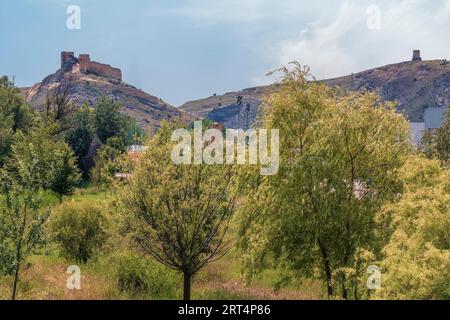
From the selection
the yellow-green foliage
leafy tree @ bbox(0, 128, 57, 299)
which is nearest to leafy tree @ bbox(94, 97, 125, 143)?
leafy tree @ bbox(0, 128, 57, 299)

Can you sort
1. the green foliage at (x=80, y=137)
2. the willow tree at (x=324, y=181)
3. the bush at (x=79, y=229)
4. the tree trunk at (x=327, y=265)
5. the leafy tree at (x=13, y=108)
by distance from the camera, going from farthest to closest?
the green foliage at (x=80, y=137) → the leafy tree at (x=13, y=108) → the bush at (x=79, y=229) → the tree trunk at (x=327, y=265) → the willow tree at (x=324, y=181)

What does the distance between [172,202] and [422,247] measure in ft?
28.0

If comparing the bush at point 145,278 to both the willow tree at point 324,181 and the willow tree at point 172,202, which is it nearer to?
the willow tree at point 172,202

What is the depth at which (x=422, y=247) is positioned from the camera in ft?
37.6

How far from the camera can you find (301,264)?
17172 millimetres

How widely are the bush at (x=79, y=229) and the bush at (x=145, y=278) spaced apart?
15.1 feet

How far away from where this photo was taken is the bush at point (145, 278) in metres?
20.3

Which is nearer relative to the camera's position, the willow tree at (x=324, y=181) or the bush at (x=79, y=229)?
the willow tree at (x=324, y=181)

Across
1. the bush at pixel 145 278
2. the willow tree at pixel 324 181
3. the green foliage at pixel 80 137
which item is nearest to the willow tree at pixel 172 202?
the willow tree at pixel 324 181

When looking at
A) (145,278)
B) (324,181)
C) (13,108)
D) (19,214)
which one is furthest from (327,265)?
(13,108)

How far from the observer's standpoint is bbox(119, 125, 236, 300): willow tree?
57.1 ft

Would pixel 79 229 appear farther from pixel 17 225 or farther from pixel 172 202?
pixel 172 202

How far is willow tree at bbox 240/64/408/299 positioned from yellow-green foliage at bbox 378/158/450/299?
234cm
